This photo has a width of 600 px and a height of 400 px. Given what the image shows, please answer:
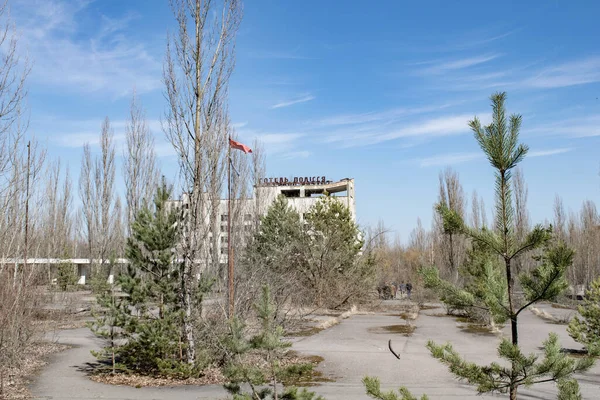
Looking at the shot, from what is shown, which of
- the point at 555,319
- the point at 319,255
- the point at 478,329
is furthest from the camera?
the point at 319,255

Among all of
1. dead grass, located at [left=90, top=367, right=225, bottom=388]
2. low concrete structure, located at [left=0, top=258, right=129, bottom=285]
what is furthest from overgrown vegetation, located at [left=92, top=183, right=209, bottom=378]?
low concrete structure, located at [left=0, top=258, right=129, bottom=285]

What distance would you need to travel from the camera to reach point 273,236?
27562 millimetres

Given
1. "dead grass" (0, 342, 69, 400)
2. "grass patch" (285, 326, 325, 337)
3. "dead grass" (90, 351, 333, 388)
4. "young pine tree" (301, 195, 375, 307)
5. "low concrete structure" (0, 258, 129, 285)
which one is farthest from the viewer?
"young pine tree" (301, 195, 375, 307)

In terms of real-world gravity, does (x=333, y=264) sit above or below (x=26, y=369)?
above

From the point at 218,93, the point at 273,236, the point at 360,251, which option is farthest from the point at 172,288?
the point at 360,251

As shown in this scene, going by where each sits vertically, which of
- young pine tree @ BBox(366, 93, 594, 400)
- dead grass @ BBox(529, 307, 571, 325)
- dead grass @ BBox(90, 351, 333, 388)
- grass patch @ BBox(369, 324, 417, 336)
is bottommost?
dead grass @ BBox(529, 307, 571, 325)

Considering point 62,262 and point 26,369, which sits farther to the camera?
point 62,262

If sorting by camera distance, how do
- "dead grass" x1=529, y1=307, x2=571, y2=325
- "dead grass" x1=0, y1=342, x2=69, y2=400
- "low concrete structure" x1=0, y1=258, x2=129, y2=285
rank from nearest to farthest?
1. "dead grass" x1=0, y1=342, x2=69, y2=400
2. "low concrete structure" x1=0, y1=258, x2=129, y2=285
3. "dead grass" x1=529, y1=307, x2=571, y2=325

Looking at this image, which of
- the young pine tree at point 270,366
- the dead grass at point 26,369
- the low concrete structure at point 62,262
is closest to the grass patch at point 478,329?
the low concrete structure at point 62,262

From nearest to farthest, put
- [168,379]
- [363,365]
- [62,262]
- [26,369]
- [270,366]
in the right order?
1. [270,366]
2. [168,379]
3. [26,369]
4. [363,365]
5. [62,262]

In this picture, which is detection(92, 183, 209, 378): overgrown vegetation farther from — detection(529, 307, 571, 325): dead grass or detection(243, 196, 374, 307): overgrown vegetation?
detection(529, 307, 571, 325): dead grass

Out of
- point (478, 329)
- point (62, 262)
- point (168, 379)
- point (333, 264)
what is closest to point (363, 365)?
point (168, 379)

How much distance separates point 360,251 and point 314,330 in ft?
36.7

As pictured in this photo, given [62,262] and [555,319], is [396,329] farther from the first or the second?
[62,262]
